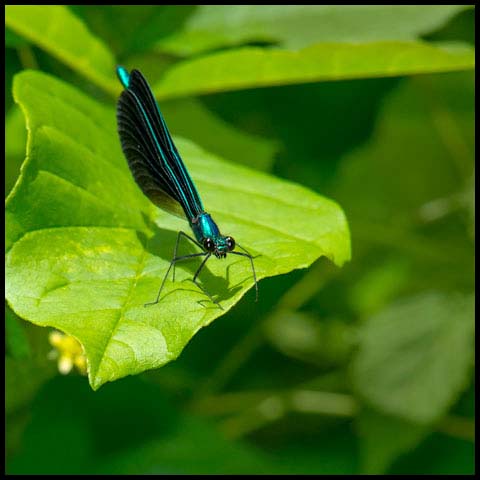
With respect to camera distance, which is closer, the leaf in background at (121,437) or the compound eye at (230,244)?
the compound eye at (230,244)

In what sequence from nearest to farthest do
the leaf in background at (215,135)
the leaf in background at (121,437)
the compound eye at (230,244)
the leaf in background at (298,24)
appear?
the compound eye at (230,244) → the leaf in background at (121,437) → the leaf in background at (298,24) → the leaf in background at (215,135)

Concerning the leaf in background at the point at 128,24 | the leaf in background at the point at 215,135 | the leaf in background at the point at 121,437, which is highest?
the leaf in background at the point at 128,24

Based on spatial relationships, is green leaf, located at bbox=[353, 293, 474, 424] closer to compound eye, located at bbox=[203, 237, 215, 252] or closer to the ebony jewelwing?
the ebony jewelwing

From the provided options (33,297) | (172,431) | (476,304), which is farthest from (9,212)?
(476,304)

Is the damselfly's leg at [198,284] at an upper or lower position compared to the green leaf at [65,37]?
lower

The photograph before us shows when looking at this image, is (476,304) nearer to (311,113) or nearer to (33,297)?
(311,113)

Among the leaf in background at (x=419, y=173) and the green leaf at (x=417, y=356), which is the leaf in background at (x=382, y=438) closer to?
the green leaf at (x=417, y=356)

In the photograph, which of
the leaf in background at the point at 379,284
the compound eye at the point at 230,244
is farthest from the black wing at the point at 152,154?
the leaf in background at the point at 379,284
